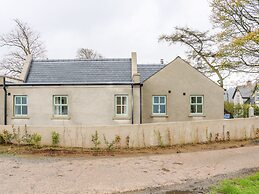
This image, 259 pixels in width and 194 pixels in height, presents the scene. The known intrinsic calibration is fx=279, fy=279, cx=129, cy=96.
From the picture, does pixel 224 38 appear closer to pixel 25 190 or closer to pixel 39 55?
pixel 25 190

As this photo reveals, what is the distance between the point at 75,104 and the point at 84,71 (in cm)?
367

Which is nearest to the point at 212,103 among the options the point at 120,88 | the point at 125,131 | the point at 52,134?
the point at 120,88

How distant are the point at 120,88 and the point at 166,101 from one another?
3946 mm

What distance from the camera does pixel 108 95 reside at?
20500 mm

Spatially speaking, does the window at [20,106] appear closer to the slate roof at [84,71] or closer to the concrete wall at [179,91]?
the slate roof at [84,71]

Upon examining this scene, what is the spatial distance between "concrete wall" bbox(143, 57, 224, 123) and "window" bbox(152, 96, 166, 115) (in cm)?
32

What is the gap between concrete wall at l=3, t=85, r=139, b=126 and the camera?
808 inches

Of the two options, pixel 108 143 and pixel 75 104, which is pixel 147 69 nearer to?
pixel 75 104

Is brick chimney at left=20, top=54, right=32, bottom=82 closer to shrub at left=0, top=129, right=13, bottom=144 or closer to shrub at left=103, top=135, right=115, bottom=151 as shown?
shrub at left=0, top=129, right=13, bottom=144

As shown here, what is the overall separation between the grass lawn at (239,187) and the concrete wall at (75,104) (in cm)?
1297

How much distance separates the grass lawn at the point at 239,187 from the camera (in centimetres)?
677

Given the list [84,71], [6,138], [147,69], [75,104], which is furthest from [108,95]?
[6,138]

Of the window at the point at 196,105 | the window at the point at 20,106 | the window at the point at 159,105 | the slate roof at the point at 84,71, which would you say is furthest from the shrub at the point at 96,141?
the window at the point at 196,105

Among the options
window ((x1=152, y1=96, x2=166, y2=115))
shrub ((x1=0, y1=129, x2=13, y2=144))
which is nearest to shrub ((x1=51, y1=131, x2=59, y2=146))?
shrub ((x1=0, y1=129, x2=13, y2=144))
